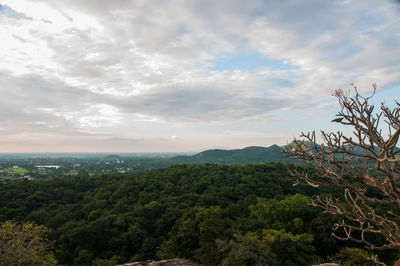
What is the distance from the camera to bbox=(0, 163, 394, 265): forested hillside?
1728 centimetres

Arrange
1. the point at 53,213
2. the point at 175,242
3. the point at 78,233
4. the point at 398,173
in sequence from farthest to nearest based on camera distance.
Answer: the point at 53,213, the point at 78,233, the point at 175,242, the point at 398,173

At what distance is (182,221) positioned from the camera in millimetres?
23078

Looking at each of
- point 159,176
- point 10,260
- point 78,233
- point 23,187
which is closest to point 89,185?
point 23,187

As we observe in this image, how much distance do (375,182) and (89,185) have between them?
56.0 metres

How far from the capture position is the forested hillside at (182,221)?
1728 centimetres

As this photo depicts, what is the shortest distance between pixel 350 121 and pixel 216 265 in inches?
613

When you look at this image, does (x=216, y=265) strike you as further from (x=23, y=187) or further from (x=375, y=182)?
(x=23, y=187)

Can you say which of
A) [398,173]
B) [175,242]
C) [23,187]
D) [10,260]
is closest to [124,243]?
[175,242]

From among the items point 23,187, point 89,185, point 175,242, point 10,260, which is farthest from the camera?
point 89,185

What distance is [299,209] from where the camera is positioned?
25.7 metres

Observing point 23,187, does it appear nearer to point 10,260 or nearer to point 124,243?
point 124,243

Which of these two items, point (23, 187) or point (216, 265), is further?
point (23, 187)

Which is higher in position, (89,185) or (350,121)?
(350,121)

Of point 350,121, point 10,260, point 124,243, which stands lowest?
point 124,243
